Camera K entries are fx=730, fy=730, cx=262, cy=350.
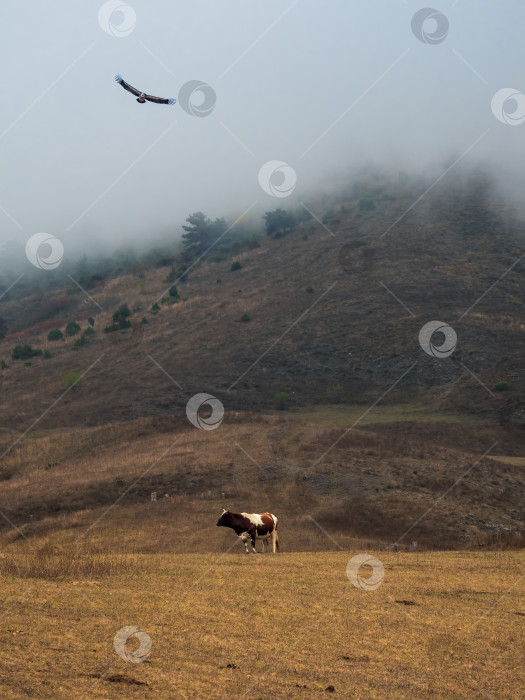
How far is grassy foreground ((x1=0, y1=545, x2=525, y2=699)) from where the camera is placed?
10.2 meters

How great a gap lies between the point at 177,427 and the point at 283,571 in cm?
3685

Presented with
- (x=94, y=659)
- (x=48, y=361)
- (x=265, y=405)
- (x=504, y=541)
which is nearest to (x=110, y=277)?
(x=48, y=361)

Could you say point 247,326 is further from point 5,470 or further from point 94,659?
point 94,659

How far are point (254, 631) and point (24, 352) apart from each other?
304 ft

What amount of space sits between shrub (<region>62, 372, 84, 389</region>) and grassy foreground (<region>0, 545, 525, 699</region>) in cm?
6286

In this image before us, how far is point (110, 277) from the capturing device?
481 feet

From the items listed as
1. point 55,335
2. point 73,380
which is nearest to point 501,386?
point 73,380

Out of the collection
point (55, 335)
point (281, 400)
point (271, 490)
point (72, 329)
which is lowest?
point (271, 490)

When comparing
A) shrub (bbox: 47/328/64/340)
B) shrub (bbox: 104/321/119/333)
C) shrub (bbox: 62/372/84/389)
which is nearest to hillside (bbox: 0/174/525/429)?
shrub (bbox: 62/372/84/389)

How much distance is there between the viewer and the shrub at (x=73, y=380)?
264 feet

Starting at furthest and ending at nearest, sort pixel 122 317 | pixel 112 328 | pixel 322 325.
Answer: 1. pixel 122 317
2. pixel 112 328
3. pixel 322 325

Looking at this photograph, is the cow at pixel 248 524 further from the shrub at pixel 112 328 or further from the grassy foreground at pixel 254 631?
the shrub at pixel 112 328

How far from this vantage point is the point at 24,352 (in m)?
99.6

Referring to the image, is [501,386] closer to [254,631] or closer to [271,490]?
[271,490]
